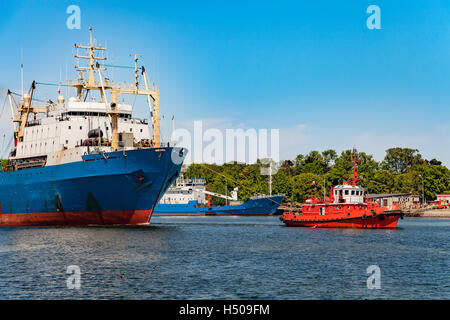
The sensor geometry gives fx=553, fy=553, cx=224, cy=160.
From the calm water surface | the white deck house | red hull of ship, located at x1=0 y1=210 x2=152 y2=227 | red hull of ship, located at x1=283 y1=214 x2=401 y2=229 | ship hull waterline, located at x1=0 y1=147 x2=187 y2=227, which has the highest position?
the white deck house

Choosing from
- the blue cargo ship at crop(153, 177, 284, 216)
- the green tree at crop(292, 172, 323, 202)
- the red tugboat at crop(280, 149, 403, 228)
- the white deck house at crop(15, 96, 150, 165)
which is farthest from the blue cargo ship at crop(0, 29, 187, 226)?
the green tree at crop(292, 172, 323, 202)

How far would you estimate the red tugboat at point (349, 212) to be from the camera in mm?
57219

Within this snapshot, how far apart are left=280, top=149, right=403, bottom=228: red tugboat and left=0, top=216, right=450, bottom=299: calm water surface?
903 centimetres

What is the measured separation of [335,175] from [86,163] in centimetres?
9193

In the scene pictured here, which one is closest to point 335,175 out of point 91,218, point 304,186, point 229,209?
point 304,186

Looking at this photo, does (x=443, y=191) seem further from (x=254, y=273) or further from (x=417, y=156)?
(x=254, y=273)

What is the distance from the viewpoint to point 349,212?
58031mm

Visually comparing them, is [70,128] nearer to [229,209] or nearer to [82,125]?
[82,125]

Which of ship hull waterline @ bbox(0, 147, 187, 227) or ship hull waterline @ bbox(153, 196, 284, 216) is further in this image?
ship hull waterline @ bbox(153, 196, 284, 216)

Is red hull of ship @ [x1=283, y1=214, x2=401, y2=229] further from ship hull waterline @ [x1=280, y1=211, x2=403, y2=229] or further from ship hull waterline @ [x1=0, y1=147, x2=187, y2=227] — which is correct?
ship hull waterline @ [x1=0, y1=147, x2=187, y2=227]

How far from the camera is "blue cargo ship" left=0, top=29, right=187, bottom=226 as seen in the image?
172 ft

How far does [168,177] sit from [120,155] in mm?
5506

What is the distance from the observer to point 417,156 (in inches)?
5979
